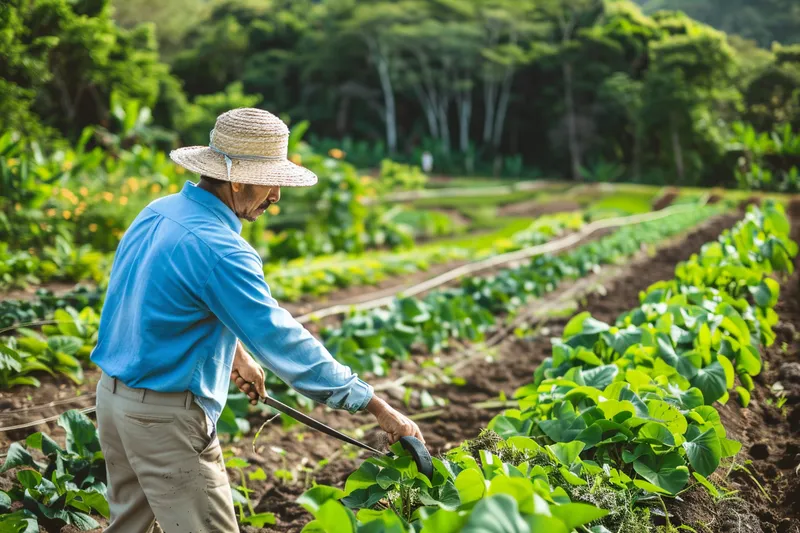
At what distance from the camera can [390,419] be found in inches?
93.7

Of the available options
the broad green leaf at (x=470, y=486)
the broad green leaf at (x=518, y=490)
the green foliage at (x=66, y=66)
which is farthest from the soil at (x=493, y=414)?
the green foliage at (x=66, y=66)

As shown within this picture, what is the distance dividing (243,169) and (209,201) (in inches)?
5.7

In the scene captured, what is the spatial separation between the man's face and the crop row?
90 centimetres

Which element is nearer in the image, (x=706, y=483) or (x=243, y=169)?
(x=243, y=169)

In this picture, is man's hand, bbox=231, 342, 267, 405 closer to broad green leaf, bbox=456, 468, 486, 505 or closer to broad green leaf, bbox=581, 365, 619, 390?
broad green leaf, bbox=456, 468, 486, 505

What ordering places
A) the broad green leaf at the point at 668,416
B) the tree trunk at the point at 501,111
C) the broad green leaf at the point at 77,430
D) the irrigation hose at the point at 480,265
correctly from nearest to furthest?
the broad green leaf at the point at 668,416, the broad green leaf at the point at 77,430, the irrigation hose at the point at 480,265, the tree trunk at the point at 501,111

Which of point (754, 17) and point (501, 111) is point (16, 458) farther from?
point (501, 111)

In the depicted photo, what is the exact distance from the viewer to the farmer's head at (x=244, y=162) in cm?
236

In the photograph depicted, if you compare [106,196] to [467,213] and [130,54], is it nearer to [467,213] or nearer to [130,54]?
[130,54]

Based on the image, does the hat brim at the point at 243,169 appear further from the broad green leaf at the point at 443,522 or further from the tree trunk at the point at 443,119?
the tree trunk at the point at 443,119

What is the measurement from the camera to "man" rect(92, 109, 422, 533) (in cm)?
220

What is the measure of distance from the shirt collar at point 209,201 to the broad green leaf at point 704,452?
72.0 inches

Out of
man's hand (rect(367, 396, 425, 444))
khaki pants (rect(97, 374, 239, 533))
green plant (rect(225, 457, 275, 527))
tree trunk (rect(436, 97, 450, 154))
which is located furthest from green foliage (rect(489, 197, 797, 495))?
tree trunk (rect(436, 97, 450, 154))

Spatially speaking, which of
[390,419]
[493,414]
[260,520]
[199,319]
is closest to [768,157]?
[493,414]
